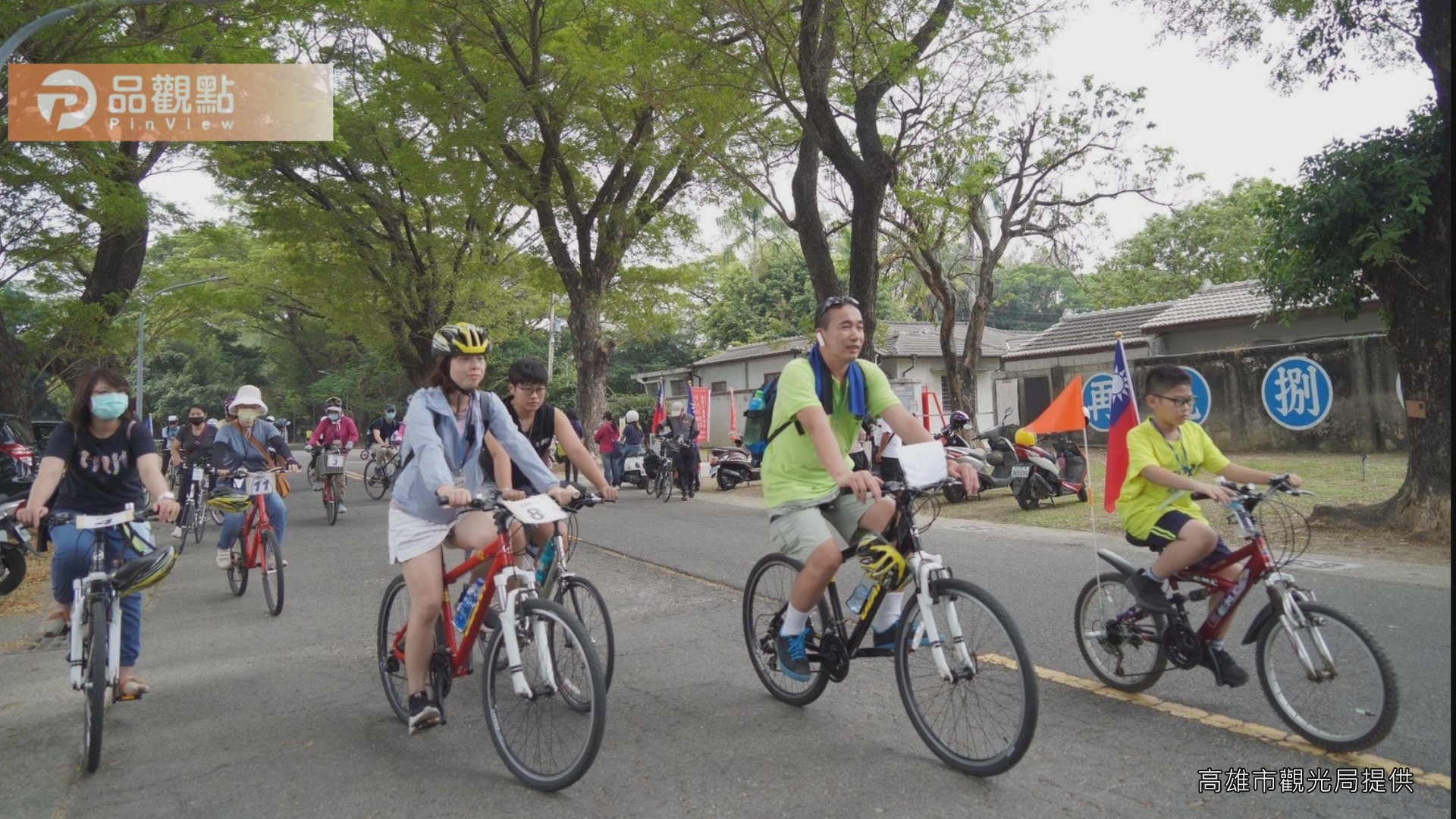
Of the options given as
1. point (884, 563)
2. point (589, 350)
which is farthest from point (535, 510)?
point (589, 350)

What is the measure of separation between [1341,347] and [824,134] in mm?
10595

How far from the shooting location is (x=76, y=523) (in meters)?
4.69

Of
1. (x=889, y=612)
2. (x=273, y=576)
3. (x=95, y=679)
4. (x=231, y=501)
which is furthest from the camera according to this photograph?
(x=231, y=501)

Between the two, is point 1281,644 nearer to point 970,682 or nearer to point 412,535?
point 970,682

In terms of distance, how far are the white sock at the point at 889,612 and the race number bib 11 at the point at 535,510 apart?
1.45 meters

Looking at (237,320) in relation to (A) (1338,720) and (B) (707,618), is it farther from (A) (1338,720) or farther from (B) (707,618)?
(A) (1338,720)

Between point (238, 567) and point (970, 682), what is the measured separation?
7.23 meters

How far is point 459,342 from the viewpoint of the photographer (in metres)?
4.22

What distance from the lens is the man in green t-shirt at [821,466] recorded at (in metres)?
4.05

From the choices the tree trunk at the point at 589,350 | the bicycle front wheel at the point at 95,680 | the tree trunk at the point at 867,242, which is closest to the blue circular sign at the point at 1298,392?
the tree trunk at the point at 867,242

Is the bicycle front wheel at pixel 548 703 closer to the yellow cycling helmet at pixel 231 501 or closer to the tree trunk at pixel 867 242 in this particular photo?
the yellow cycling helmet at pixel 231 501

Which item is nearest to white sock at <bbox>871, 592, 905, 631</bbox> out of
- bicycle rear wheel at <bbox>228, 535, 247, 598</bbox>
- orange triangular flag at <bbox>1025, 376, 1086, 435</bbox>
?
bicycle rear wheel at <bbox>228, 535, 247, 598</bbox>

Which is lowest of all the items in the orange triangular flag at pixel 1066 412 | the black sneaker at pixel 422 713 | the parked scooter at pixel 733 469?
the black sneaker at pixel 422 713

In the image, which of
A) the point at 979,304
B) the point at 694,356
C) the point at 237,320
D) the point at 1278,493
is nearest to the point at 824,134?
the point at 979,304
